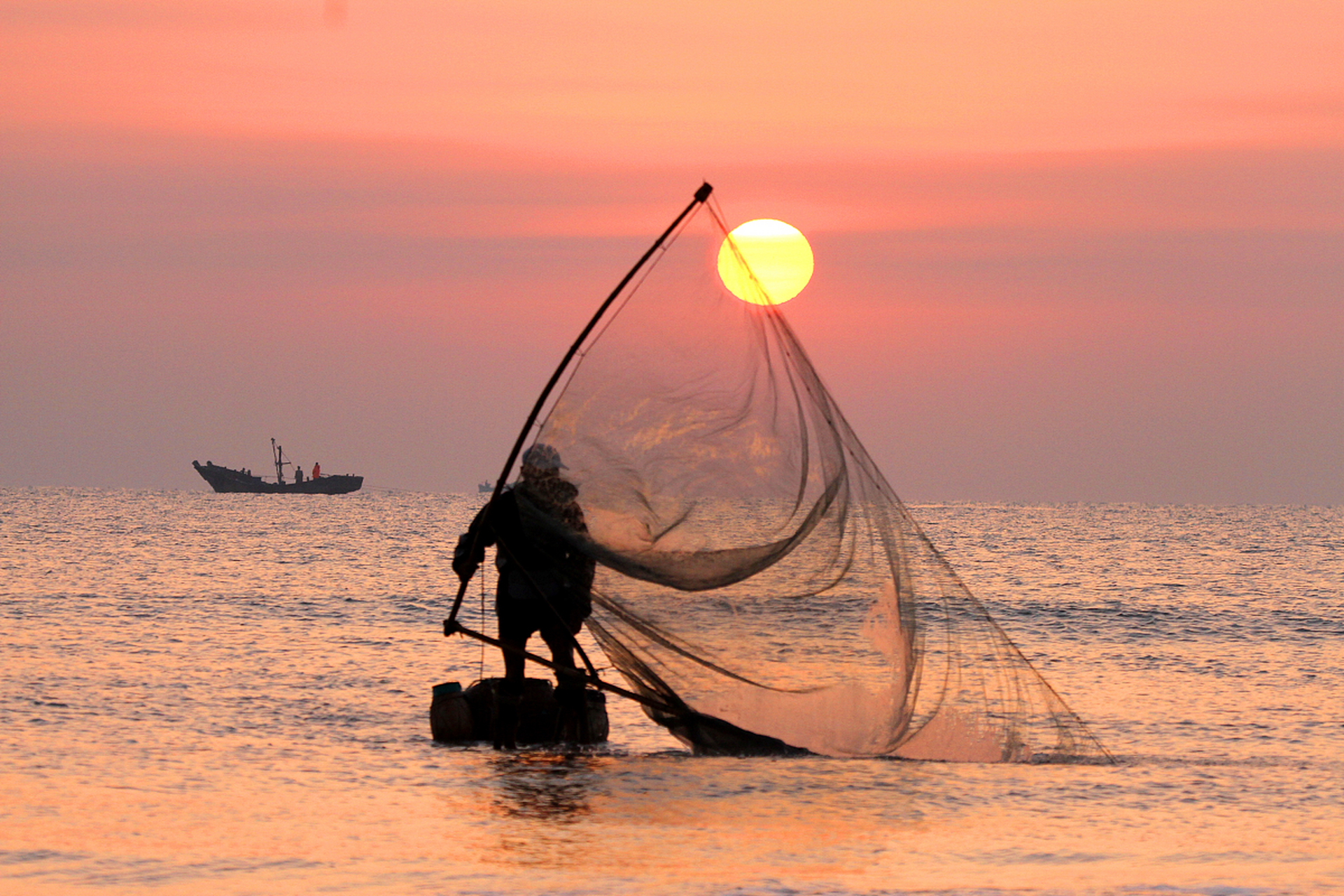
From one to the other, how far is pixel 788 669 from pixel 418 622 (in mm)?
18059

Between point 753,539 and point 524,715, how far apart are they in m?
2.43

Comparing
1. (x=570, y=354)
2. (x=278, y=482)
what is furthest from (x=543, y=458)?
(x=278, y=482)

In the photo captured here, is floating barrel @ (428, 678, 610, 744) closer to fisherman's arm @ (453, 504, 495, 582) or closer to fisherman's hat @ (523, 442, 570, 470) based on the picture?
fisherman's arm @ (453, 504, 495, 582)

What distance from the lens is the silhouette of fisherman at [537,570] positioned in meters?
9.85

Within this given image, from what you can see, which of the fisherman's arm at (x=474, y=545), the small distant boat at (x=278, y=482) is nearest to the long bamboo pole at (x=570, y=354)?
the fisherman's arm at (x=474, y=545)

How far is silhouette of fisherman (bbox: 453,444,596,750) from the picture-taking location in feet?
32.3

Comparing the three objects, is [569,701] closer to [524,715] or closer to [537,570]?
[524,715]

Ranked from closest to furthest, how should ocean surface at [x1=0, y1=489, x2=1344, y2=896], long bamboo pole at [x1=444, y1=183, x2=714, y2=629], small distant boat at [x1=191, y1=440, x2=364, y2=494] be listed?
ocean surface at [x1=0, y1=489, x2=1344, y2=896] < long bamboo pole at [x1=444, y1=183, x2=714, y2=629] < small distant boat at [x1=191, y1=440, x2=364, y2=494]

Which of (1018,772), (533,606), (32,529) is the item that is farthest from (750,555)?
(32,529)

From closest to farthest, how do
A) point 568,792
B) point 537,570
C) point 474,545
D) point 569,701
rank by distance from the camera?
1. point 568,792
2. point 474,545
3. point 537,570
4. point 569,701

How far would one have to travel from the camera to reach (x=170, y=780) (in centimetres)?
950

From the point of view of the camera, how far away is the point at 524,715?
35.0 ft

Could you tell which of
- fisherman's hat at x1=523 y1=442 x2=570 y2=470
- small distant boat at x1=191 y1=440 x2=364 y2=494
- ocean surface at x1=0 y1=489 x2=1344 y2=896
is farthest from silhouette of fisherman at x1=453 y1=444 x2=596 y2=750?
small distant boat at x1=191 y1=440 x2=364 y2=494

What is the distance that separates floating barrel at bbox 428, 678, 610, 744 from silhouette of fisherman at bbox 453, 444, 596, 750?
5cm
